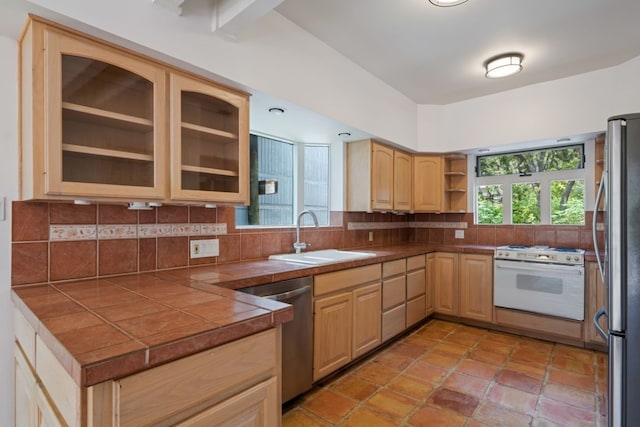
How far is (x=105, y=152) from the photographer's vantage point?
151cm

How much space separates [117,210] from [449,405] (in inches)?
92.6

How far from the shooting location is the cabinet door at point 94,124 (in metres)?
1.33

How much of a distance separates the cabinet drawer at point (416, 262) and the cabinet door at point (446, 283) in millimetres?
295

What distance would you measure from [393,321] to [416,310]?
20.8 inches

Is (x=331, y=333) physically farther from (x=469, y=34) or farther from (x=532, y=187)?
(x=532, y=187)

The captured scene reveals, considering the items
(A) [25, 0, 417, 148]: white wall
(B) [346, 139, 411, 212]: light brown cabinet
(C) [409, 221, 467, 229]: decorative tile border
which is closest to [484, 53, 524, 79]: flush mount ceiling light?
(A) [25, 0, 417, 148]: white wall

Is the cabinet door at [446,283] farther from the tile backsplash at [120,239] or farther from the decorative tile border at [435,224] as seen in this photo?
the tile backsplash at [120,239]

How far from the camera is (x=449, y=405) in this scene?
2117 millimetres

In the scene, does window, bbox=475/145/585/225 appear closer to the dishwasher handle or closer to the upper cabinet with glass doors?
the dishwasher handle

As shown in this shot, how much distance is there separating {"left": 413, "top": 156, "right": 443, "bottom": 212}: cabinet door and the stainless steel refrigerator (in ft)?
8.02

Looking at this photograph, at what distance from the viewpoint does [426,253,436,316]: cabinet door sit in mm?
3750

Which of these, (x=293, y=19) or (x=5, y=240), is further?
(x=293, y=19)

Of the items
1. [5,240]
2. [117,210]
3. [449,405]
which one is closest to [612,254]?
[449,405]

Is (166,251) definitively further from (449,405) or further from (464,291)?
(464,291)
